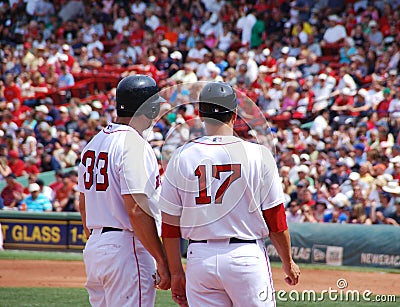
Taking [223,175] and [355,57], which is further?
[355,57]

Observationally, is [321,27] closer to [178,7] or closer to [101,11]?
[178,7]

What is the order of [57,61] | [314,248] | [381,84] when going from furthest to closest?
[57,61] < [381,84] < [314,248]

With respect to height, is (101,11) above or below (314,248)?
above

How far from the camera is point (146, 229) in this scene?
4227 mm

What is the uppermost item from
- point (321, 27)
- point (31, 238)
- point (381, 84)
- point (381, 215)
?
point (321, 27)

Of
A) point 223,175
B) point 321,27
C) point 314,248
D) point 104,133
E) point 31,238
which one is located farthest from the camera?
point 321,27

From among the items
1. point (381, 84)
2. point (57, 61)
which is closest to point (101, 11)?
point (57, 61)

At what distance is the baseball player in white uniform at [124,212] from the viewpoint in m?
4.25

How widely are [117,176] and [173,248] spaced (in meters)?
0.52

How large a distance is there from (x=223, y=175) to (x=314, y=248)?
771 cm

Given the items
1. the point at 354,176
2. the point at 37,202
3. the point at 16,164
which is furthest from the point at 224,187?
the point at 16,164

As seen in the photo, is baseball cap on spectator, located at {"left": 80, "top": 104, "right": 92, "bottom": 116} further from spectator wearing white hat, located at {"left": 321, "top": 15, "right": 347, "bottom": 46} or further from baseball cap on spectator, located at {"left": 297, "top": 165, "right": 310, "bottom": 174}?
baseball cap on spectator, located at {"left": 297, "top": 165, "right": 310, "bottom": 174}

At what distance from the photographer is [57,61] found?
20781 millimetres

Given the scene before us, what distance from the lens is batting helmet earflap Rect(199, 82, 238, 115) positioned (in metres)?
4.13
